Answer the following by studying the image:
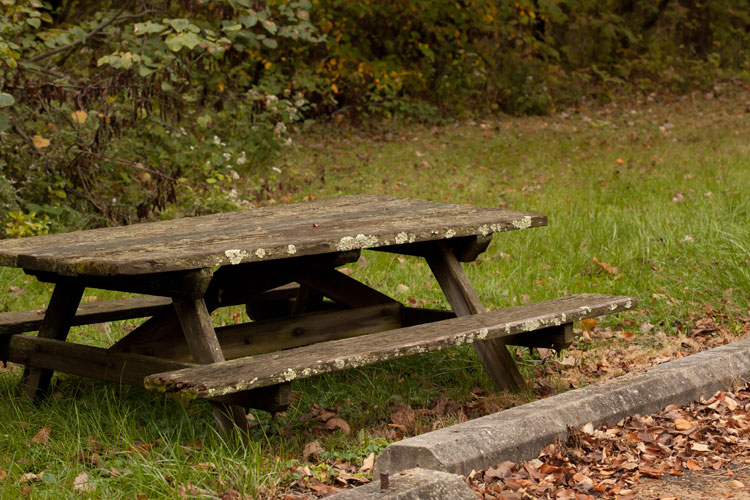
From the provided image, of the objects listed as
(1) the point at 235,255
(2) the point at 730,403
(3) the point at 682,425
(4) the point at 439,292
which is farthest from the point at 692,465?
(4) the point at 439,292

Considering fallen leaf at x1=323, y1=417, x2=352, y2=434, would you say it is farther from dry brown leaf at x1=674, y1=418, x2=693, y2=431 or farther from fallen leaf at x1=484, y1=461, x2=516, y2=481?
dry brown leaf at x1=674, y1=418, x2=693, y2=431

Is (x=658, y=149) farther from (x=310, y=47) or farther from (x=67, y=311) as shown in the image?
(x=67, y=311)

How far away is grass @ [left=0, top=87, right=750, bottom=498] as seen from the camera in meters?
3.43

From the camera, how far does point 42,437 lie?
374cm

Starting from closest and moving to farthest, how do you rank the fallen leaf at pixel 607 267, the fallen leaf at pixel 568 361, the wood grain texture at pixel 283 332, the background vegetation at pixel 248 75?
the wood grain texture at pixel 283 332 < the fallen leaf at pixel 568 361 < the fallen leaf at pixel 607 267 < the background vegetation at pixel 248 75

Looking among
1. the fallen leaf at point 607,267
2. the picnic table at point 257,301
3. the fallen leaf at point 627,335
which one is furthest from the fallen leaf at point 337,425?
the fallen leaf at point 607,267

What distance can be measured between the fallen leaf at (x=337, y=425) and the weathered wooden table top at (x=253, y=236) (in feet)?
2.46

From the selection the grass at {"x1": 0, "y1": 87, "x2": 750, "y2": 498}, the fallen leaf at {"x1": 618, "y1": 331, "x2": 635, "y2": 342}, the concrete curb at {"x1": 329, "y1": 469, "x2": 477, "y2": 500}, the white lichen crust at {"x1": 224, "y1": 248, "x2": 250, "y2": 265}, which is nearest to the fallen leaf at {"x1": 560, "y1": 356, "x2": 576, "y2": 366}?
the grass at {"x1": 0, "y1": 87, "x2": 750, "y2": 498}

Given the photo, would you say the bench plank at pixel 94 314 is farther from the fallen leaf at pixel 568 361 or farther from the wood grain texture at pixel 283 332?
the fallen leaf at pixel 568 361

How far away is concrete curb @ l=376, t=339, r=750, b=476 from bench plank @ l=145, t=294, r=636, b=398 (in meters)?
0.48

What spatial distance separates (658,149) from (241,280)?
340 inches

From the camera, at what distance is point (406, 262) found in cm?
718

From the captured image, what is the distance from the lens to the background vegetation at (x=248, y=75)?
7273mm

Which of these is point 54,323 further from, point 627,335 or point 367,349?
point 627,335
